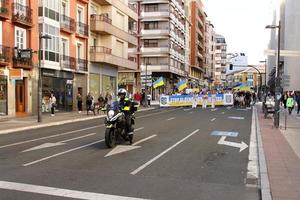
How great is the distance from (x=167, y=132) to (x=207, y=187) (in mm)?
10696

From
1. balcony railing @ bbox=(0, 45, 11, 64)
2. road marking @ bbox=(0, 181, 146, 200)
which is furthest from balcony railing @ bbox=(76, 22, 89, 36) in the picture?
road marking @ bbox=(0, 181, 146, 200)

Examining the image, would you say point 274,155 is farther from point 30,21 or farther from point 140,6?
point 140,6

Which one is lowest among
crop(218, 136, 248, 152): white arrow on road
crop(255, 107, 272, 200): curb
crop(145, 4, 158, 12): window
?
crop(218, 136, 248, 152): white arrow on road

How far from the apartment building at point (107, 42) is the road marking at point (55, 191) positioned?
36.2 metres

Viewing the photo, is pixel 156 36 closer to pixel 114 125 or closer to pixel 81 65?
pixel 81 65

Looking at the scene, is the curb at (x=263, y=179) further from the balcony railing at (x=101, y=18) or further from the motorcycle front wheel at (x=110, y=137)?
the balcony railing at (x=101, y=18)

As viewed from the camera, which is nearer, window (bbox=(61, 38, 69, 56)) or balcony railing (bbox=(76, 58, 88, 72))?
window (bbox=(61, 38, 69, 56))

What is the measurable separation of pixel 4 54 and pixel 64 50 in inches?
379

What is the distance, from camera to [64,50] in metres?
38.9

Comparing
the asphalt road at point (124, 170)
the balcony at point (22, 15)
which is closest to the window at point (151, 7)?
the balcony at point (22, 15)

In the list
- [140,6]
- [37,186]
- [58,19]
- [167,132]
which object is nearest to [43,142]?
[167,132]

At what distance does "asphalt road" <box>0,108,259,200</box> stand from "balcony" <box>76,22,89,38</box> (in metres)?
26.0

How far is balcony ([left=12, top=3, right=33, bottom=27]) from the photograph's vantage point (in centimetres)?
3073

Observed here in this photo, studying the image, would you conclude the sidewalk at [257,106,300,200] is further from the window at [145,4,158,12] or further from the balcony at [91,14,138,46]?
the window at [145,4,158,12]
